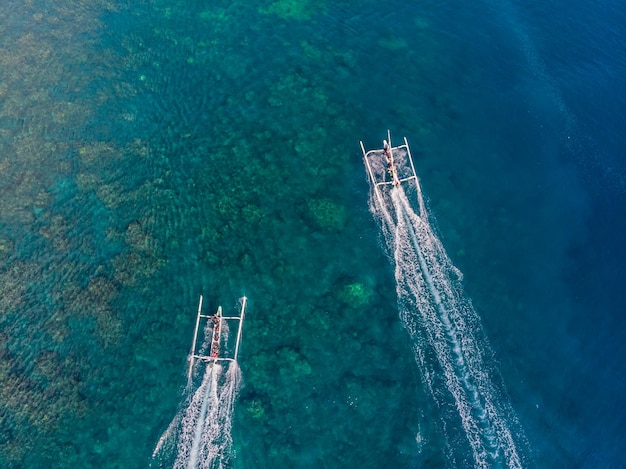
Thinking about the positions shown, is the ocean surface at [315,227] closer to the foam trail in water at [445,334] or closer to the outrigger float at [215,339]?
the foam trail in water at [445,334]

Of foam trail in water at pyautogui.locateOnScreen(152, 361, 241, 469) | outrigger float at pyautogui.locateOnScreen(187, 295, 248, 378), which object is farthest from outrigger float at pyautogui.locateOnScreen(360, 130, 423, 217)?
foam trail in water at pyautogui.locateOnScreen(152, 361, 241, 469)

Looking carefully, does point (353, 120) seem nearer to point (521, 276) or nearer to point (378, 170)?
point (378, 170)

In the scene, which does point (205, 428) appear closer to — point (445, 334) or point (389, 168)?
point (445, 334)

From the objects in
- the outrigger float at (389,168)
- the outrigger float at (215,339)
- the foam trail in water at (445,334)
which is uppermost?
the outrigger float at (389,168)

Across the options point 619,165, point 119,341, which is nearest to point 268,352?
point 119,341

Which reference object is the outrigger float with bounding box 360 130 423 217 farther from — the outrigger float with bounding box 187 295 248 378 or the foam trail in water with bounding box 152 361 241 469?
the foam trail in water with bounding box 152 361 241 469

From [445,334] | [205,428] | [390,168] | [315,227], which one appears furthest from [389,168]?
[205,428]

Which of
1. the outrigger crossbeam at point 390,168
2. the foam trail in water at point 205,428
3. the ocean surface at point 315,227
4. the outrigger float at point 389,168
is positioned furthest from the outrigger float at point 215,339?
the outrigger crossbeam at point 390,168
